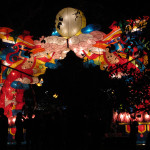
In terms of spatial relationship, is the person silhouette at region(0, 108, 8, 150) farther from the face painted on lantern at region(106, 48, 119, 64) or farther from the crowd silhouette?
the face painted on lantern at region(106, 48, 119, 64)

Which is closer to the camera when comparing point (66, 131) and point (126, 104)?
point (66, 131)

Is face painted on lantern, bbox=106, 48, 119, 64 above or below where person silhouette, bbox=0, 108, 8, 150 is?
above

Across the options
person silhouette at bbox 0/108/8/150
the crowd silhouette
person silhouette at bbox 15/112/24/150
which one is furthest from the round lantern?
person silhouette at bbox 15/112/24/150

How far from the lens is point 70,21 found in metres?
6.09

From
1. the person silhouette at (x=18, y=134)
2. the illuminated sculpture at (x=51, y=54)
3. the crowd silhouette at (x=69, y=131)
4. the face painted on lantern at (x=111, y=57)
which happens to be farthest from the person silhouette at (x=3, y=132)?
the face painted on lantern at (x=111, y=57)

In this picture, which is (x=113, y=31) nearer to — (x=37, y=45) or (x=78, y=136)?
(x=37, y=45)

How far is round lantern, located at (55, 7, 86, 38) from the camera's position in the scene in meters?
5.98

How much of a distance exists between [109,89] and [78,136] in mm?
2695

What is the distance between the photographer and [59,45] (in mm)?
7758

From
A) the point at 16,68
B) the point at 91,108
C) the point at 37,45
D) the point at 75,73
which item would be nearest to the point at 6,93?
the point at 16,68

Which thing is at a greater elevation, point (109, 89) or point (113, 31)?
point (113, 31)

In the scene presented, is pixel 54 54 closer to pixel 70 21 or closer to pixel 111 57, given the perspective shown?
pixel 111 57

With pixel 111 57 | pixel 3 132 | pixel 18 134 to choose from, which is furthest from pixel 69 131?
pixel 111 57

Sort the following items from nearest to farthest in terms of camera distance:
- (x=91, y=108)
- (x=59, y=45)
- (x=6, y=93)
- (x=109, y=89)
Result: (x=91, y=108) → (x=109, y=89) → (x=59, y=45) → (x=6, y=93)
